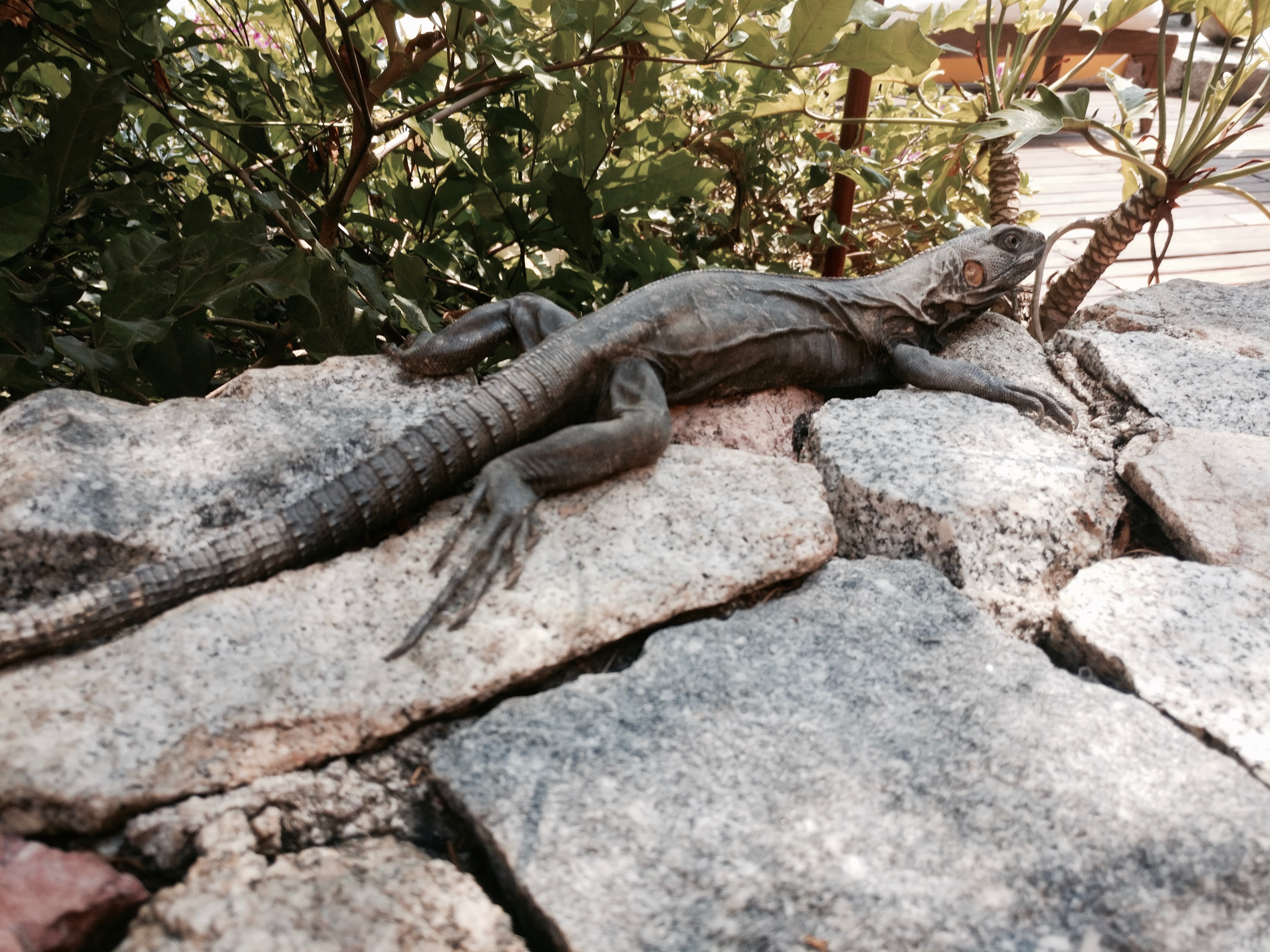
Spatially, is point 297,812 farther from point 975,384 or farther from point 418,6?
point 975,384

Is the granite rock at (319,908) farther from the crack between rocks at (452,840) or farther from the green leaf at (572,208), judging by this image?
the green leaf at (572,208)

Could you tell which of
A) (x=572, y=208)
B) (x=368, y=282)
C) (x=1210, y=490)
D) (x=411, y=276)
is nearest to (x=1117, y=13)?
(x=1210, y=490)

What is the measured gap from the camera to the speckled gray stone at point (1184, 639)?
5.80ft

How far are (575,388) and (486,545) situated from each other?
702 mm

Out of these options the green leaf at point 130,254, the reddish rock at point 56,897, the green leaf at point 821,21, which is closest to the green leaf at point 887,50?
the green leaf at point 821,21

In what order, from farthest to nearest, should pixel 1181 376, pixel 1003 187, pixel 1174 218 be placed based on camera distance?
1. pixel 1174 218
2. pixel 1003 187
3. pixel 1181 376

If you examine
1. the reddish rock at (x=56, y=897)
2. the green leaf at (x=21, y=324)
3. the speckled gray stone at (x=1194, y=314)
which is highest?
the green leaf at (x=21, y=324)

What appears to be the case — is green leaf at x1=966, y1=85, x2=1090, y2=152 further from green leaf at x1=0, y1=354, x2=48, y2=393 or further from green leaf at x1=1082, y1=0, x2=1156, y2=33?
green leaf at x1=0, y1=354, x2=48, y2=393

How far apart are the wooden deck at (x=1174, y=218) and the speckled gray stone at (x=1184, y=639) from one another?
12.0 feet

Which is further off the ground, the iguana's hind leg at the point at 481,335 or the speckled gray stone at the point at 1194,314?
the iguana's hind leg at the point at 481,335

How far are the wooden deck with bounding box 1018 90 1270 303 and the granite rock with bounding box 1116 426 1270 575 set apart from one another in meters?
2.98

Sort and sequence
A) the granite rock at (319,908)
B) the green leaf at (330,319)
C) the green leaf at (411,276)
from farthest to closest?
1. the green leaf at (411,276)
2. the green leaf at (330,319)
3. the granite rock at (319,908)

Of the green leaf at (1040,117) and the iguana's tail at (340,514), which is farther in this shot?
the green leaf at (1040,117)

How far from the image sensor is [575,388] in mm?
2551
